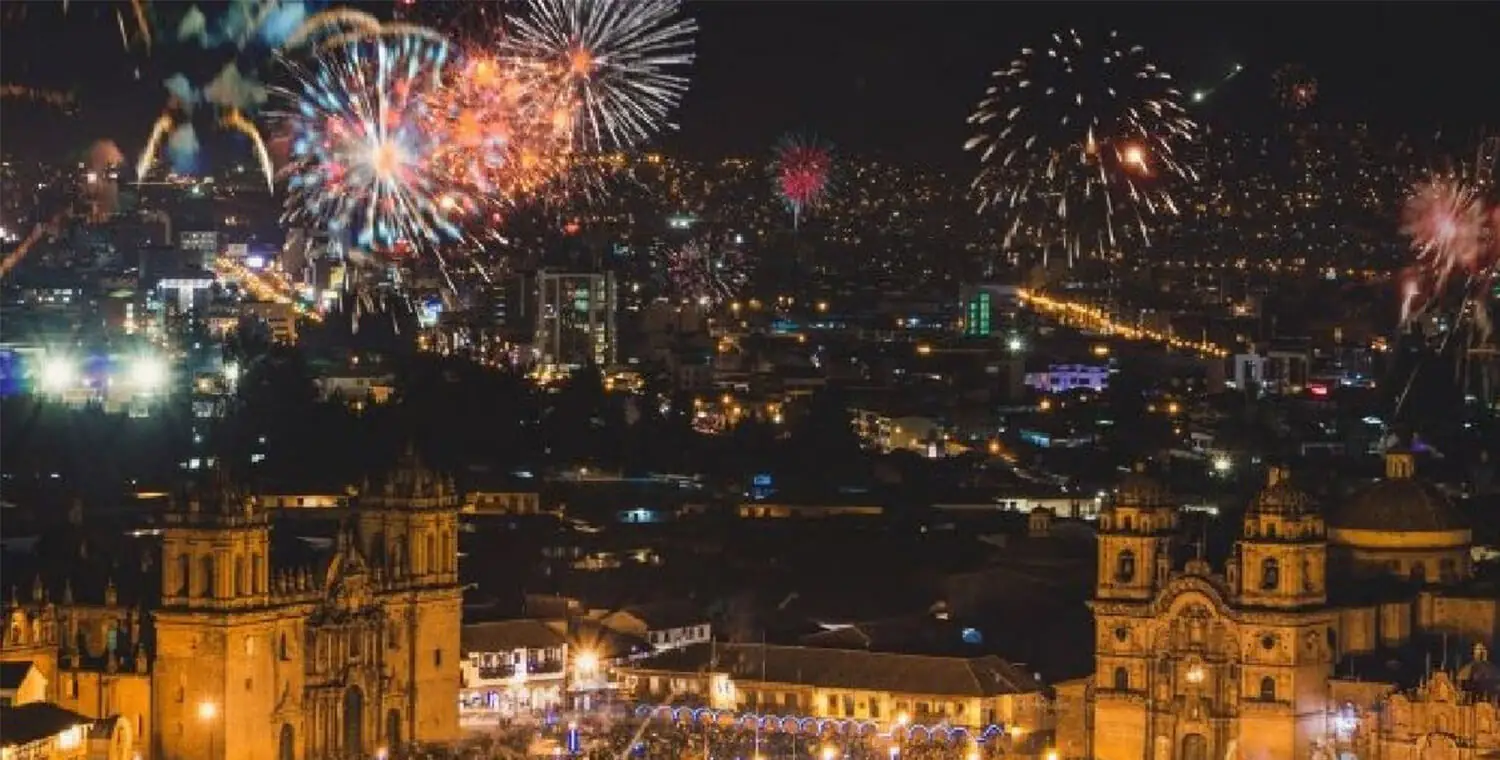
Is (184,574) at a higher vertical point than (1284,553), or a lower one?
lower

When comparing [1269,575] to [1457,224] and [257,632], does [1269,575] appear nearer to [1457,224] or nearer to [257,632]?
[1457,224]

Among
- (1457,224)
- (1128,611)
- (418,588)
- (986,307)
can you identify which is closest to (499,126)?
(418,588)

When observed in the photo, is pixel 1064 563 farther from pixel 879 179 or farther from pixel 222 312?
pixel 879 179

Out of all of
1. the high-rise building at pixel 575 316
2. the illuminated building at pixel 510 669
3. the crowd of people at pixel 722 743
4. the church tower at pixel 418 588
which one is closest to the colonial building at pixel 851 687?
the crowd of people at pixel 722 743

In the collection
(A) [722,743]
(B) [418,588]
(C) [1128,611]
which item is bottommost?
(A) [722,743]

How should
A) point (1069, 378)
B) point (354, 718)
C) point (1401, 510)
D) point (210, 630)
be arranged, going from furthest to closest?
1. point (1069, 378)
2. point (1401, 510)
3. point (354, 718)
4. point (210, 630)

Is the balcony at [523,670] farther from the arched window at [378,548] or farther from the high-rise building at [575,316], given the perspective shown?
the high-rise building at [575,316]
